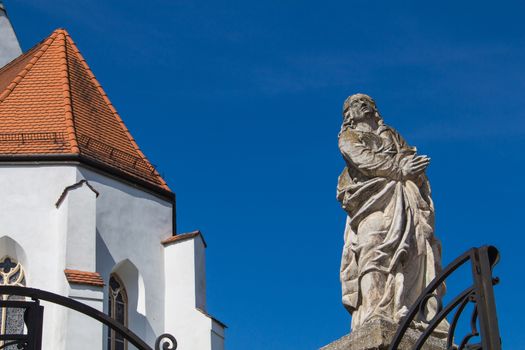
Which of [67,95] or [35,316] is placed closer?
[35,316]

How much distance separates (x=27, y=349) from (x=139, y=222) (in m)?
17.4

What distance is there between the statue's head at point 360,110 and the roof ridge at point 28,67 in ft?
57.9

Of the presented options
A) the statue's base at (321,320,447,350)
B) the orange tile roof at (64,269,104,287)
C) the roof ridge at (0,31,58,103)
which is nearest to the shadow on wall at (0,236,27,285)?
the orange tile roof at (64,269,104,287)

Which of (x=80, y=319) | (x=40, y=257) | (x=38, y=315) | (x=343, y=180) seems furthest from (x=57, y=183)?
(x=38, y=315)

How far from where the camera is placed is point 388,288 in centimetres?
718

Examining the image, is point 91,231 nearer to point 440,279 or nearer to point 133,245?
point 133,245

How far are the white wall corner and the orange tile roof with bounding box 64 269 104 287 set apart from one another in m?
0.18

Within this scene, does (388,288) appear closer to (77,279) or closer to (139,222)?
(77,279)

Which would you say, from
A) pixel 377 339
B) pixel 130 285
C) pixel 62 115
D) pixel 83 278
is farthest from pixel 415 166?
pixel 62 115

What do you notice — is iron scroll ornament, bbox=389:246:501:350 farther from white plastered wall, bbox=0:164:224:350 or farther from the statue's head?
white plastered wall, bbox=0:164:224:350

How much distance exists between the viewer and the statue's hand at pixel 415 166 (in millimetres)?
7578

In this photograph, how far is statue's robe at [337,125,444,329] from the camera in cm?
723

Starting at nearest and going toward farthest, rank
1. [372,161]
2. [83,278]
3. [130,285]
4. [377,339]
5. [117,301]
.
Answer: [377,339]
[372,161]
[83,278]
[117,301]
[130,285]

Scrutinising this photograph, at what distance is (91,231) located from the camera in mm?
21484
